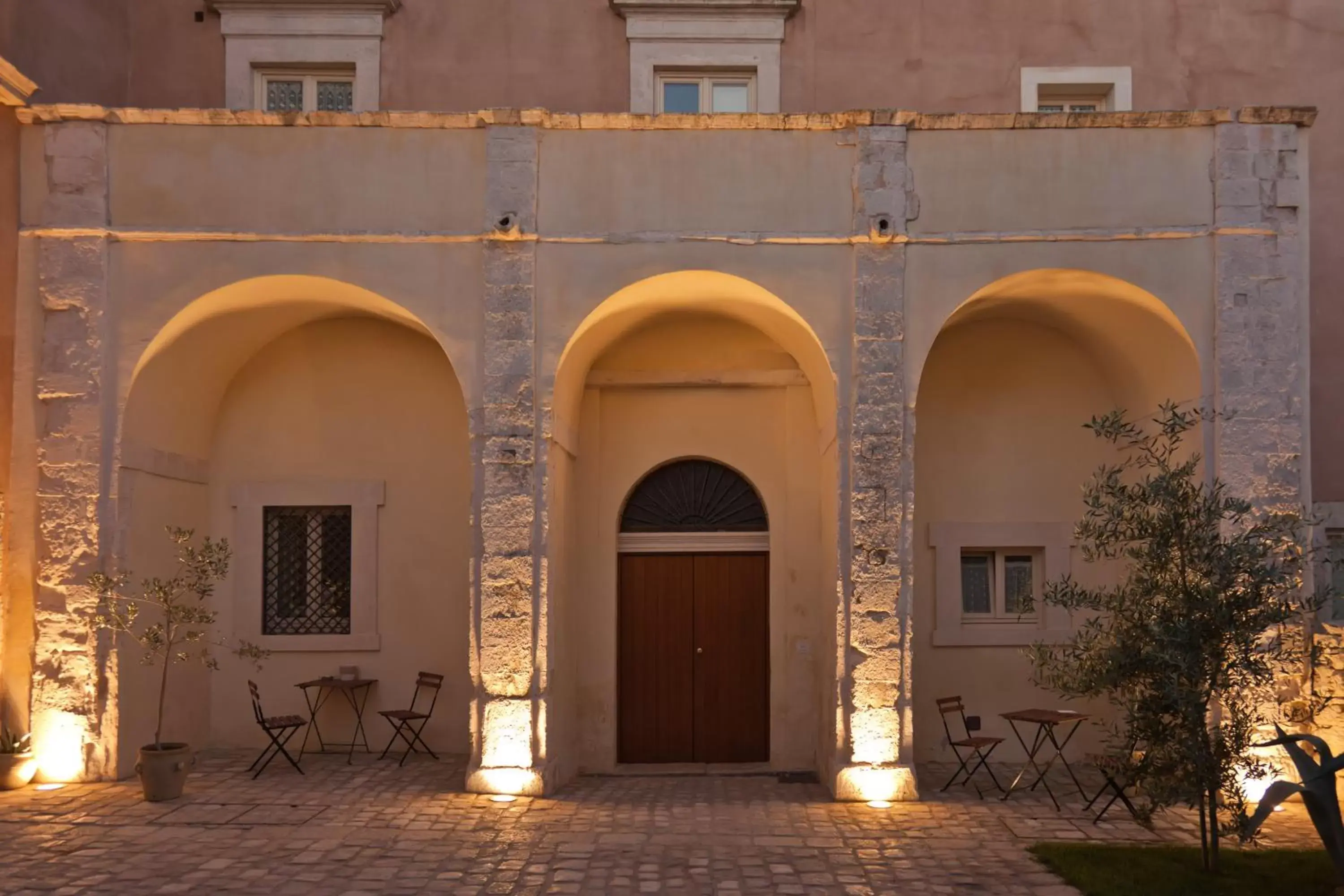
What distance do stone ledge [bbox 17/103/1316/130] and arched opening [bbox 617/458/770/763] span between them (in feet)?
11.4

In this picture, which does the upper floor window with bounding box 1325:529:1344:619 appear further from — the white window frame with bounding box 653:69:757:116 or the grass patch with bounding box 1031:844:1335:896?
the white window frame with bounding box 653:69:757:116

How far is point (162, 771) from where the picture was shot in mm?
9031

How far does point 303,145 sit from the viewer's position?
9773mm

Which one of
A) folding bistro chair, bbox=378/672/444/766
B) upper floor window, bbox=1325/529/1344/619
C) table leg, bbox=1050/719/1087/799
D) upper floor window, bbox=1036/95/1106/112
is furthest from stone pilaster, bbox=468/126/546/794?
upper floor window, bbox=1325/529/1344/619

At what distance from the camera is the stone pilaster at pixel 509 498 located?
9.37m

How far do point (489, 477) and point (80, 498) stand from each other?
10.8 feet

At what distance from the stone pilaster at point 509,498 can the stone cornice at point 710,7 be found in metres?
3.17

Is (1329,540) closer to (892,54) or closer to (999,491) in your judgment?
(999,491)

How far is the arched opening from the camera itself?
1153 cm

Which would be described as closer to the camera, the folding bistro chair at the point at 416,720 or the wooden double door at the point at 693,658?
the folding bistro chair at the point at 416,720

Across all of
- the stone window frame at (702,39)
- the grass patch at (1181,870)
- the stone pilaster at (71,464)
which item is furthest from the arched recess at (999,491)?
the stone pilaster at (71,464)

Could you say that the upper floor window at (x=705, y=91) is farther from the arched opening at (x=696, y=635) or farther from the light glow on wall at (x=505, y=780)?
the light glow on wall at (x=505, y=780)

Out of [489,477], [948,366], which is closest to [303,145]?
[489,477]

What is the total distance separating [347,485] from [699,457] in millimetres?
3466
